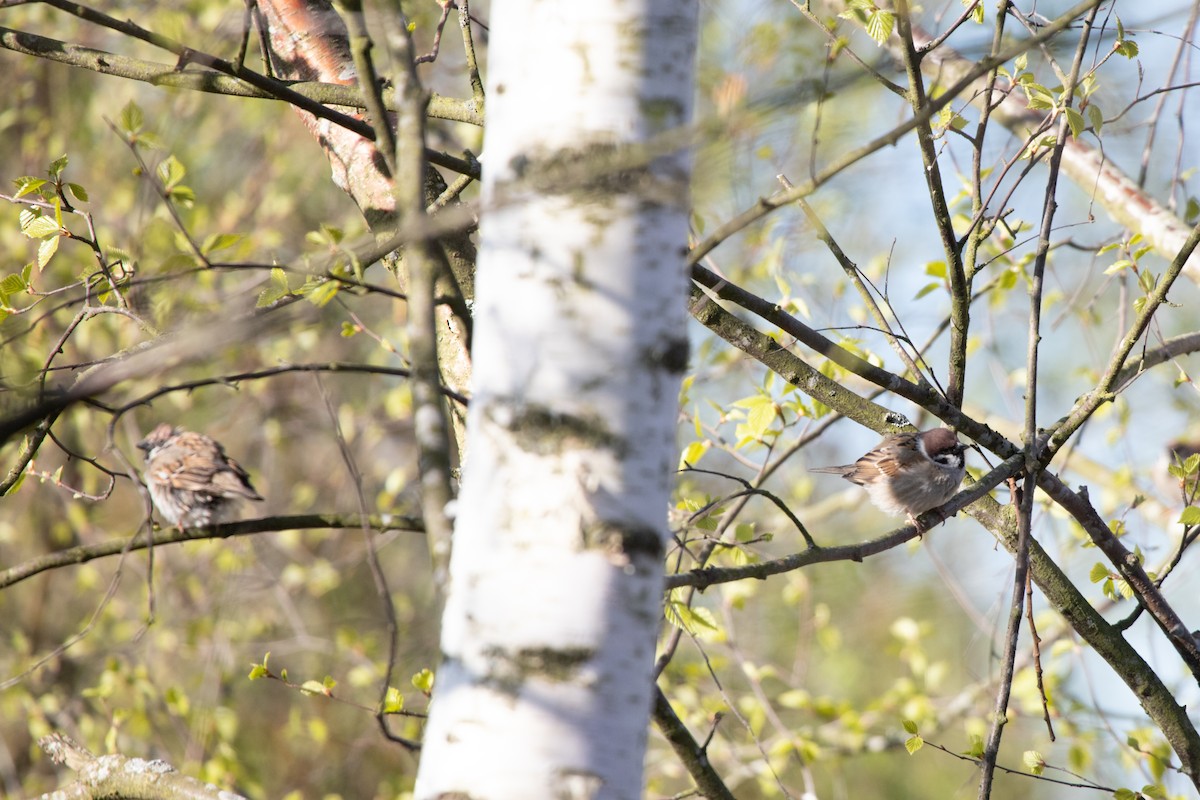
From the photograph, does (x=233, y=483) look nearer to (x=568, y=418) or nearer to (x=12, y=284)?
(x=12, y=284)

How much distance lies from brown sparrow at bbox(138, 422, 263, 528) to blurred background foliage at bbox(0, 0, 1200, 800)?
0.94 ft

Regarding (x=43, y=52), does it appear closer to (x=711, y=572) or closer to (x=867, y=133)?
(x=711, y=572)

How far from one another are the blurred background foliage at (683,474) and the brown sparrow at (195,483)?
0.29m

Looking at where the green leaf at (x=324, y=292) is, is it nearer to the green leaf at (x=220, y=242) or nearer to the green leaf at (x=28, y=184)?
the green leaf at (x=220, y=242)

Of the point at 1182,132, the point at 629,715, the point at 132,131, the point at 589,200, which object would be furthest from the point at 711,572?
the point at 1182,132

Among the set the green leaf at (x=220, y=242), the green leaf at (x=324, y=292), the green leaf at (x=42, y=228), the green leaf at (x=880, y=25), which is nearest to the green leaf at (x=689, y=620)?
the green leaf at (x=324, y=292)

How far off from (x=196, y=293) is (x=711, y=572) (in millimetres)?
4607

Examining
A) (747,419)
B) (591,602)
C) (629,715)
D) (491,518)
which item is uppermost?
(747,419)

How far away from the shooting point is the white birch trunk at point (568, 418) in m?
1.33

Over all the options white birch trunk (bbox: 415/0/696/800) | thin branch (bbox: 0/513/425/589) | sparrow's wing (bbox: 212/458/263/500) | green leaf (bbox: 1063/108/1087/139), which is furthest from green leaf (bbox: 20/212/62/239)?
green leaf (bbox: 1063/108/1087/139)

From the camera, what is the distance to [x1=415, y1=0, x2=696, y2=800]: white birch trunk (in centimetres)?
133

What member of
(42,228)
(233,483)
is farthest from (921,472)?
(42,228)

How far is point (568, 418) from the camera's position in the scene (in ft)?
4.60

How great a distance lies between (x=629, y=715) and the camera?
1354 mm
